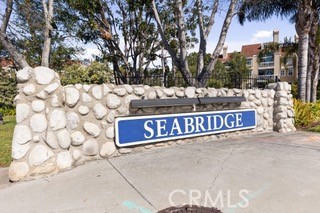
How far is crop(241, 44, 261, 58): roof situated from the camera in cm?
5993

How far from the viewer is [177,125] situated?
5832mm

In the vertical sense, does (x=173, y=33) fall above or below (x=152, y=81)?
above

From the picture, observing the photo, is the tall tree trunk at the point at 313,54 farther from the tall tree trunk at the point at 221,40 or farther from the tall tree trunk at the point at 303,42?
the tall tree trunk at the point at 221,40

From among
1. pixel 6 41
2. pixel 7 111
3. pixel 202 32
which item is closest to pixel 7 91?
pixel 7 111

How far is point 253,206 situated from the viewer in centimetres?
302

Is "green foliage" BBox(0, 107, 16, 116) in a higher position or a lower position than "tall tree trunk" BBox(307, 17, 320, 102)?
lower

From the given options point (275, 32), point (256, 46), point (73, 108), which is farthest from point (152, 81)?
point (256, 46)

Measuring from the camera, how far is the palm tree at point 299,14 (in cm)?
1184

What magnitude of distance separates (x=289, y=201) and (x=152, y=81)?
501cm

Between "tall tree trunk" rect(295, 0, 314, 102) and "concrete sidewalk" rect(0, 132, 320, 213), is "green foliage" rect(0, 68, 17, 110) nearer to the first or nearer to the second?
"concrete sidewalk" rect(0, 132, 320, 213)

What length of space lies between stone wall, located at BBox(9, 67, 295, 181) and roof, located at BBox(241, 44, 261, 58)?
58.4 meters

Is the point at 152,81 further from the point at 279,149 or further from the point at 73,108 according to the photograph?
the point at 279,149

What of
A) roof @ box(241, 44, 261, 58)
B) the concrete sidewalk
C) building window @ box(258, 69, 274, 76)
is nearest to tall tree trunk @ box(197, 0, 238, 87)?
the concrete sidewalk

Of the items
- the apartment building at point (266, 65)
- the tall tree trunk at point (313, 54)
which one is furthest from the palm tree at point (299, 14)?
the apartment building at point (266, 65)
